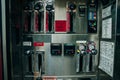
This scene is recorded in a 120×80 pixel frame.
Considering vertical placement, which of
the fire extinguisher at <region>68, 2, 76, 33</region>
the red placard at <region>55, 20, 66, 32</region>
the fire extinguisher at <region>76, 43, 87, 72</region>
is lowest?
the fire extinguisher at <region>76, 43, 87, 72</region>

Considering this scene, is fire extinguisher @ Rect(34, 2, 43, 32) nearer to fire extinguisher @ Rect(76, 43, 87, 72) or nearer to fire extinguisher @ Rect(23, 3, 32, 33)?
fire extinguisher @ Rect(23, 3, 32, 33)

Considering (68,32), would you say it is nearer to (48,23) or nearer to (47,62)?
(48,23)

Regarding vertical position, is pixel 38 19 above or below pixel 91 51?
above

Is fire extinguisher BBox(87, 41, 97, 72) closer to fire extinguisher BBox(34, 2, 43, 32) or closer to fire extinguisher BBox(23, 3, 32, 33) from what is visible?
fire extinguisher BBox(34, 2, 43, 32)

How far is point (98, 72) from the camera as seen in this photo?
1571 millimetres

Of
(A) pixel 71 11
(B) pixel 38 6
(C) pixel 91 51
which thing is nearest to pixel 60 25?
(A) pixel 71 11

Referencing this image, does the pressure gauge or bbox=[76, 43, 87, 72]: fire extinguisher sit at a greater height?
the pressure gauge

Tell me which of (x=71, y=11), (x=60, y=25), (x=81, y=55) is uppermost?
(x=71, y=11)

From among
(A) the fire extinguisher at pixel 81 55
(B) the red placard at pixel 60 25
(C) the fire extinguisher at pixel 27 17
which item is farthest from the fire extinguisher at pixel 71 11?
(C) the fire extinguisher at pixel 27 17

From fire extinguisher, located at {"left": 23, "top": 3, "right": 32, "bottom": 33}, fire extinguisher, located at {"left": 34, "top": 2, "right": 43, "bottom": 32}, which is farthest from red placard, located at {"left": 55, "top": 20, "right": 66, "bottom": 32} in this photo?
fire extinguisher, located at {"left": 23, "top": 3, "right": 32, "bottom": 33}

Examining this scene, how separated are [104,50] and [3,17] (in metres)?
0.97

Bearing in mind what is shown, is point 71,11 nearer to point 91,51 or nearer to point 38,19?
point 38,19

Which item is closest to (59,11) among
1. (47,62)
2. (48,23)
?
(48,23)

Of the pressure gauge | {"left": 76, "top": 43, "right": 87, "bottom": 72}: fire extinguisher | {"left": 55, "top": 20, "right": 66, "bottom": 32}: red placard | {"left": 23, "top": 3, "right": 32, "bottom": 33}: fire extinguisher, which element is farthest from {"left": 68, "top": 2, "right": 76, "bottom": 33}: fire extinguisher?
{"left": 23, "top": 3, "right": 32, "bottom": 33}: fire extinguisher
